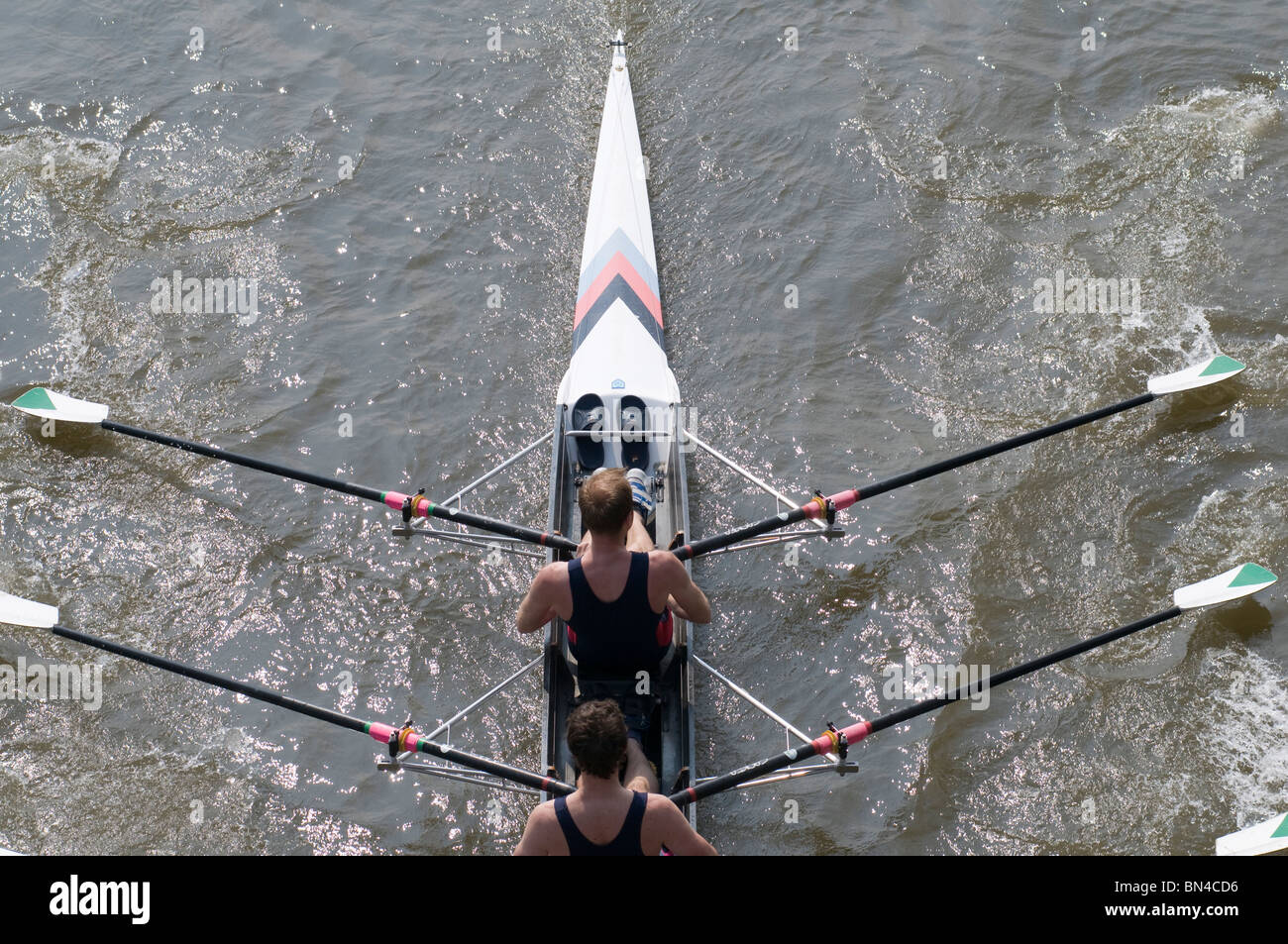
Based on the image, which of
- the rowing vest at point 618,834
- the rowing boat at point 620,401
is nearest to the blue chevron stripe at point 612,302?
the rowing boat at point 620,401

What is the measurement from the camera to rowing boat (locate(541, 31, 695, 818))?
632cm

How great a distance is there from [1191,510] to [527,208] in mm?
6664

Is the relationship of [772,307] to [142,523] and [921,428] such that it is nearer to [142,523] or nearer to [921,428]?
[921,428]

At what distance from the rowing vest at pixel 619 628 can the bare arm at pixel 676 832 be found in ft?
4.28

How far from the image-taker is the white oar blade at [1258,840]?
18.2 feet

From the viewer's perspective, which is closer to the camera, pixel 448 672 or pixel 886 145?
pixel 448 672

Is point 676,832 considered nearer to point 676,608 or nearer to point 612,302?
point 676,608

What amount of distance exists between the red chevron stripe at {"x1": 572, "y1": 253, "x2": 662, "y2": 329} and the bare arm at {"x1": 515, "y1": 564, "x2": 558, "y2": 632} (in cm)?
388

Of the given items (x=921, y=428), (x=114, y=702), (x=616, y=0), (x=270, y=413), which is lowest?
(x=114, y=702)

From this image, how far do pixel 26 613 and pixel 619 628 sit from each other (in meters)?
4.00

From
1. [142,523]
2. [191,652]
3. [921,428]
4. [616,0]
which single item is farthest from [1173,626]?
[616,0]

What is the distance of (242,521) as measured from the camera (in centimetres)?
840

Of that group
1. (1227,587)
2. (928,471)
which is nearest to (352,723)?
(928,471)

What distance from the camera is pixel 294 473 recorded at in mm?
7121
